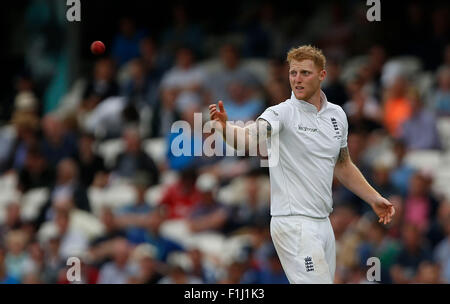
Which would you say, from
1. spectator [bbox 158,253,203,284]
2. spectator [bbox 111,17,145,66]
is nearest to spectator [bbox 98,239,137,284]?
spectator [bbox 158,253,203,284]

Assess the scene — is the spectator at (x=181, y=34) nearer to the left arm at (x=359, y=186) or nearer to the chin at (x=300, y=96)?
the left arm at (x=359, y=186)

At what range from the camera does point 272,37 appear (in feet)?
63.6

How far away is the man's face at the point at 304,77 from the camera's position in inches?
384

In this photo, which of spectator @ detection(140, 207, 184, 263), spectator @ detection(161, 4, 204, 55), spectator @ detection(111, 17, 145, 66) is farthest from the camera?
spectator @ detection(111, 17, 145, 66)

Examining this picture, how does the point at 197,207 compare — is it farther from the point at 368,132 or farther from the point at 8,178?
the point at 8,178

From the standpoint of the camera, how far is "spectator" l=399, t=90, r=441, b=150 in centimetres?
1652

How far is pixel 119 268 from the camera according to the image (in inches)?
629

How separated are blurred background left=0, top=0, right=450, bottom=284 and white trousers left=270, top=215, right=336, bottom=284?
478 centimetres

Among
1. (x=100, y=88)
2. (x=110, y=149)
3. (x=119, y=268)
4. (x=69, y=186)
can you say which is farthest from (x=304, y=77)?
(x=100, y=88)

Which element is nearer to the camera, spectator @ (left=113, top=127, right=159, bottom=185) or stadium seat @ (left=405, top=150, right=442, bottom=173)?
stadium seat @ (left=405, top=150, right=442, bottom=173)

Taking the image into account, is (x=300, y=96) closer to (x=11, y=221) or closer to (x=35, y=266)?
(x=35, y=266)

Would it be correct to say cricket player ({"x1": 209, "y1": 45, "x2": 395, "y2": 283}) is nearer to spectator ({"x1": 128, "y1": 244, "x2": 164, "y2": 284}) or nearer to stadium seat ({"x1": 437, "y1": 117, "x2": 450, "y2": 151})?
spectator ({"x1": 128, "y1": 244, "x2": 164, "y2": 284})
